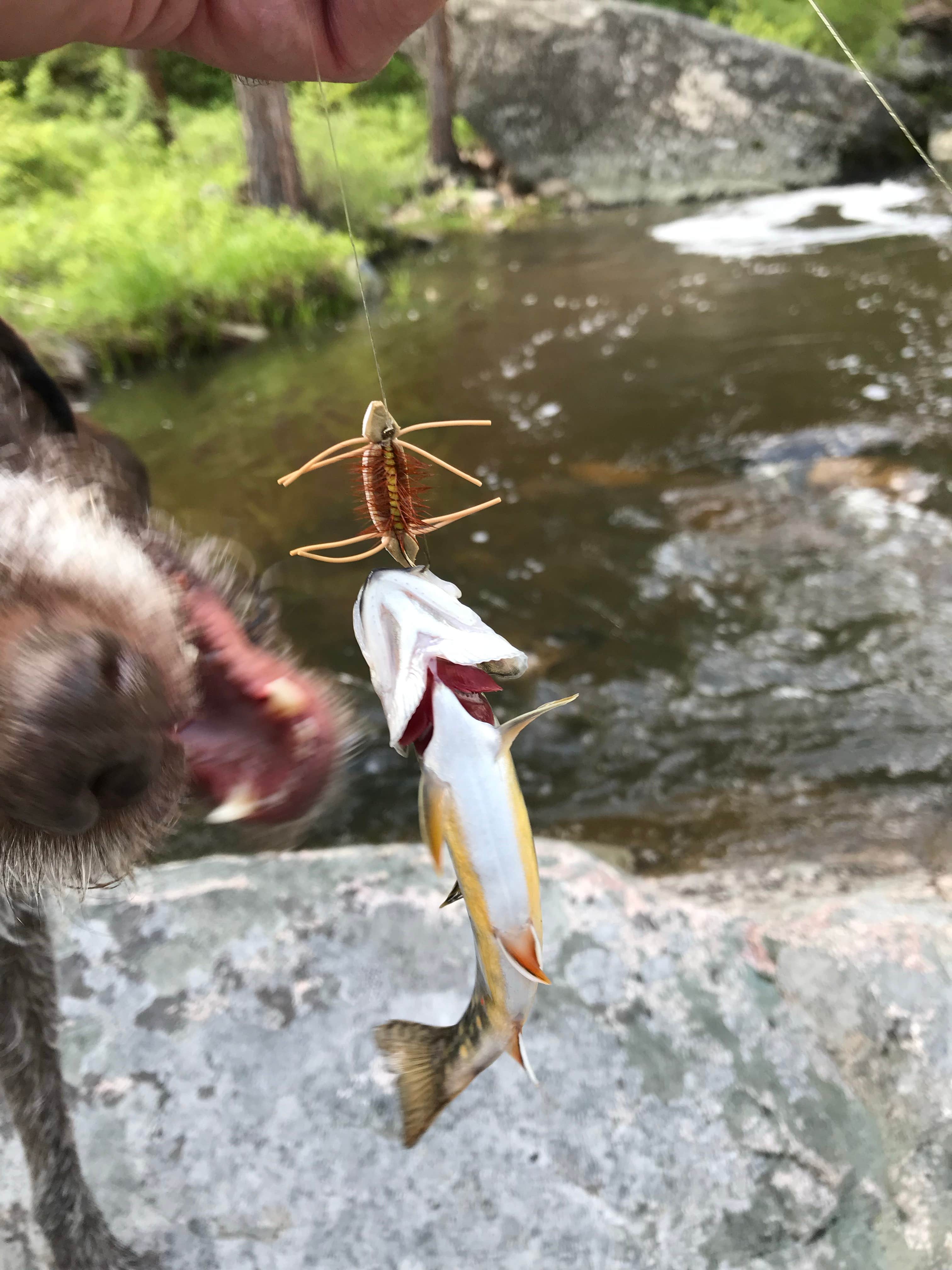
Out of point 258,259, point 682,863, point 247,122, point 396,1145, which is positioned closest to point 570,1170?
point 396,1145

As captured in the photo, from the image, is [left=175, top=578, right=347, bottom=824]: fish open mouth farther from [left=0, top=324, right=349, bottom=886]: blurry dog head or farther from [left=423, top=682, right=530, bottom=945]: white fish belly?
[left=423, top=682, right=530, bottom=945]: white fish belly

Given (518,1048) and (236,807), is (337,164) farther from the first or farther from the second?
→ (518,1048)

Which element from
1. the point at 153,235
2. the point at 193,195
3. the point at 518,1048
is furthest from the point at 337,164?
the point at 193,195

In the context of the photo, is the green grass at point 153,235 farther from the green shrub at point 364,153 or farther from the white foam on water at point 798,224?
the white foam on water at point 798,224

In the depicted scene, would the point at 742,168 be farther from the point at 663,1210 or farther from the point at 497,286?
the point at 663,1210

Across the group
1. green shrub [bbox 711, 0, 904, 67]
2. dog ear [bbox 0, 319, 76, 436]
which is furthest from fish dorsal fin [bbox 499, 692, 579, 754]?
green shrub [bbox 711, 0, 904, 67]

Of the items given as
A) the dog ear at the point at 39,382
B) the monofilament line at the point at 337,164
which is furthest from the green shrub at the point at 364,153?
the dog ear at the point at 39,382
